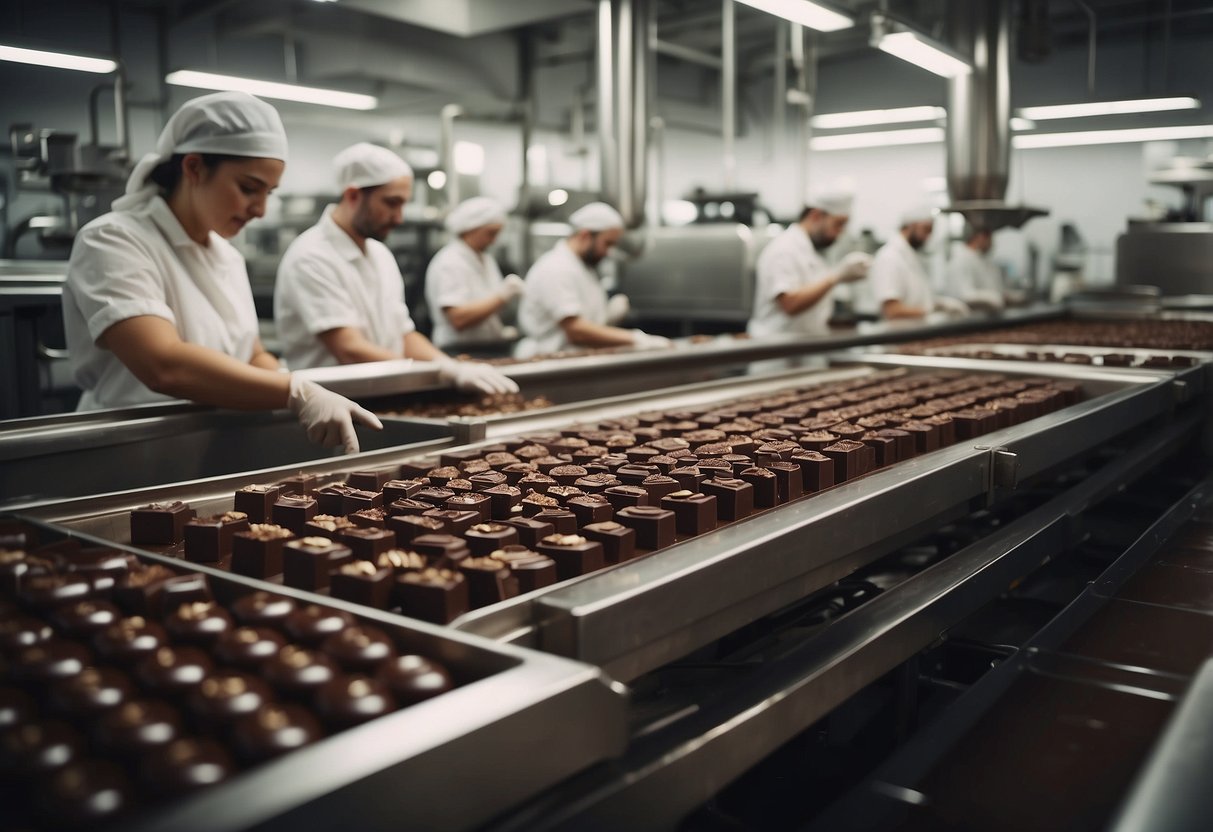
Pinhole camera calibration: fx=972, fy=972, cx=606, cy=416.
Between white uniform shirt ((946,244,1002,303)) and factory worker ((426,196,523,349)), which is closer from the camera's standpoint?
factory worker ((426,196,523,349))

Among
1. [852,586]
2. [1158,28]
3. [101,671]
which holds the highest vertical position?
[1158,28]

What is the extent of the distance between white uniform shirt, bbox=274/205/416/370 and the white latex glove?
1050 mm

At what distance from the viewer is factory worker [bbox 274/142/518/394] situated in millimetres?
2941

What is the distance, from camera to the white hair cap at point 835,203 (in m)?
5.01

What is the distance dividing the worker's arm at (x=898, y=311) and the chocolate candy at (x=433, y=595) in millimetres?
4931

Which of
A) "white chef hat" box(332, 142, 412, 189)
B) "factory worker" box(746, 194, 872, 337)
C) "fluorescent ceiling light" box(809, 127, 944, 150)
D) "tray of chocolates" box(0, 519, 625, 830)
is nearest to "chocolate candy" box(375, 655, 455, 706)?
"tray of chocolates" box(0, 519, 625, 830)

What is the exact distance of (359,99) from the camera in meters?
6.61

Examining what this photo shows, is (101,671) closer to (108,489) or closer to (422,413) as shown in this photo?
(108,489)

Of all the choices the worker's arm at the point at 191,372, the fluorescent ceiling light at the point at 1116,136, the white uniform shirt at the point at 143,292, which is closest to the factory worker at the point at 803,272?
the white uniform shirt at the point at 143,292

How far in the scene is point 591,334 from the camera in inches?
176

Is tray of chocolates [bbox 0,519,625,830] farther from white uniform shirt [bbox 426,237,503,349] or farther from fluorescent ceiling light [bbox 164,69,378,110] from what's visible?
fluorescent ceiling light [bbox 164,69,378,110]

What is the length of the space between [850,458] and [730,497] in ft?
1.15

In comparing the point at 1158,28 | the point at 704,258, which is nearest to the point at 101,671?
the point at 704,258

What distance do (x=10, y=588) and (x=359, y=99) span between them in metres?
6.13
